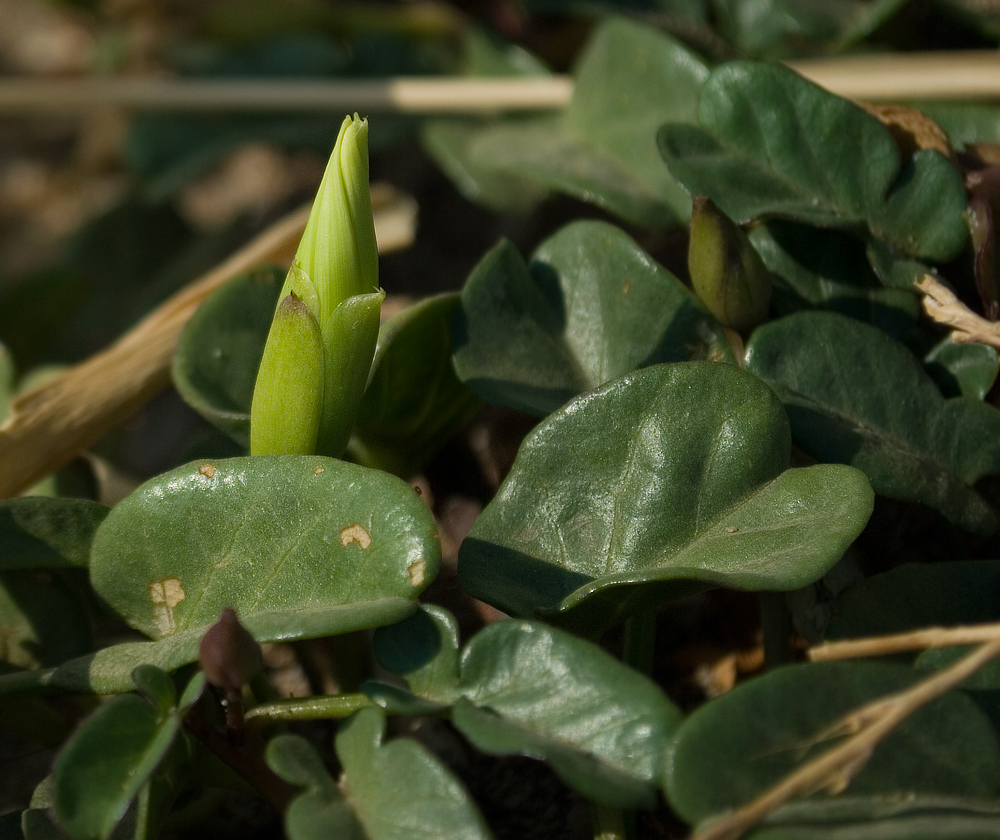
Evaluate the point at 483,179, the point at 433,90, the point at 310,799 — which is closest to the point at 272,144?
the point at 433,90

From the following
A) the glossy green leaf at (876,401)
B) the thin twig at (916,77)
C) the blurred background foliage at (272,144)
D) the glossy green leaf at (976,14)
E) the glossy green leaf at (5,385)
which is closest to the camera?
the glossy green leaf at (876,401)

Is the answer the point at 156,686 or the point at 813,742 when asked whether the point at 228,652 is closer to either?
the point at 156,686

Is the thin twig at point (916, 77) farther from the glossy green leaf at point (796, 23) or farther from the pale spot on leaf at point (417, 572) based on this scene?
the pale spot on leaf at point (417, 572)

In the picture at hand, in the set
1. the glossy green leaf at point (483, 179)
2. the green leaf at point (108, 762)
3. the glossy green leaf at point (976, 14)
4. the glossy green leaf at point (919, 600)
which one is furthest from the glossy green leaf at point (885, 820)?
the glossy green leaf at point (976, 14)

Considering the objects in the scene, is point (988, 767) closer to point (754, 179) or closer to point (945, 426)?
point (945, 426)

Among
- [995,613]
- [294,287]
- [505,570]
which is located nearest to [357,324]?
[294,287]
